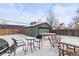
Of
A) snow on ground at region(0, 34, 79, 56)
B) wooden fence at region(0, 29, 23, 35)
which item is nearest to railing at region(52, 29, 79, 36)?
snow on ground at region(0, 34, 79, 56)

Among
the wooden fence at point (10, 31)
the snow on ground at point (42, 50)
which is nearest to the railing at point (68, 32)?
the snow on ground at point (42, 50)

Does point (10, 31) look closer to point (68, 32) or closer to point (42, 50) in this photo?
point (42, 50)

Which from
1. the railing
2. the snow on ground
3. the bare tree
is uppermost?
the bare tree

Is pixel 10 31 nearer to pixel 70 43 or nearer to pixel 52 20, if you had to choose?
pixel 52 20

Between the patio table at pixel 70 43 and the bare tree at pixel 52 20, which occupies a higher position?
the bare tree at pixel 52 20

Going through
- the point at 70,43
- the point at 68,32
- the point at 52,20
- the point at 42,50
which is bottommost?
the point at 42,50

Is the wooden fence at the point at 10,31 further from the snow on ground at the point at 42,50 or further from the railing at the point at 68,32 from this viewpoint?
the railing at the point at 68,32

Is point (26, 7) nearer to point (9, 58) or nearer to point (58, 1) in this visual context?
point (58, 1)

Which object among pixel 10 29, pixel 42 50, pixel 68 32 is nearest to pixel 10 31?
pixel 10 29

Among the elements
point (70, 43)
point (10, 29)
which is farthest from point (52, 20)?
point (10, 29)

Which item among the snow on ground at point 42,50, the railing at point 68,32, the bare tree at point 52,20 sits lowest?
the snow on ground at point 42,50

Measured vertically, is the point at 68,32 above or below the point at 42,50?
above

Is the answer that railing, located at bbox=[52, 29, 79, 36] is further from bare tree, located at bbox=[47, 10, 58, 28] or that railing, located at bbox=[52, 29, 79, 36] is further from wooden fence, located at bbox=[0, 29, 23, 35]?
wooden fence, located at bbox=[0, 29, 23, 35]

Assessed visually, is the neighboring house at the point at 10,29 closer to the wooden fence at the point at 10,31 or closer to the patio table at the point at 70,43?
the wooden fence at the point at 10,31
